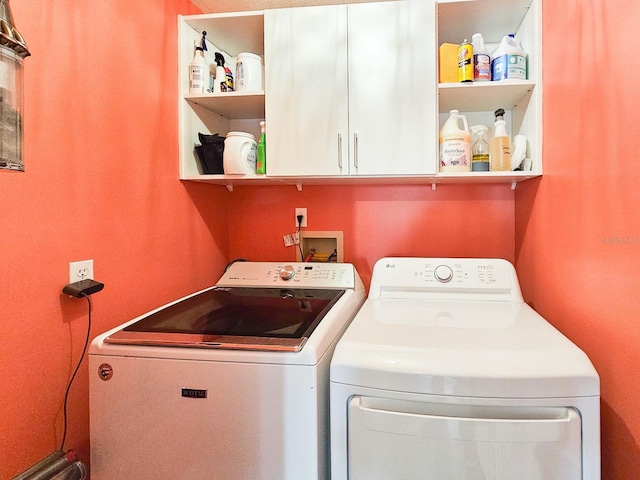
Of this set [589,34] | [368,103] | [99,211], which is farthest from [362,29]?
[99,211]

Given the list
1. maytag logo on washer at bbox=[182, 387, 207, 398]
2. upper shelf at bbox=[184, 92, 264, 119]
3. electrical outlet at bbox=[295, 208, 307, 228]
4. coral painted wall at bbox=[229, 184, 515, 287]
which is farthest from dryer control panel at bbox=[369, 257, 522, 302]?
upper shelf at bbox=[184, 92, 264, 119]

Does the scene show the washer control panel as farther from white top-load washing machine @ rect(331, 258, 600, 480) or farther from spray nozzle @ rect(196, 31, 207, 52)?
spray nozzle @ rect(196, 31, 207, 52)

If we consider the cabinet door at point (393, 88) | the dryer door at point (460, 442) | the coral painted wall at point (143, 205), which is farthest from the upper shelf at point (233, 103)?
the dryer door at point (460, 442)

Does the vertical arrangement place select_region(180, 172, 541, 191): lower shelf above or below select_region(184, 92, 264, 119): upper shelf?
below

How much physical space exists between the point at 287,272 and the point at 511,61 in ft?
4.11

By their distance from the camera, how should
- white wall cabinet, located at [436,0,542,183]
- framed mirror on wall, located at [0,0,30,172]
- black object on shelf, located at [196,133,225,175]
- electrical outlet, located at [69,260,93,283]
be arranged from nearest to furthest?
1. framed mirror on wall, located at [0,0,30,172]
2. electrical outlet, located at [69,260,93,283]
3. white wall cabinet, located at [436,0,542,183]
4. black object on shelf, located at [196,133,225,175]

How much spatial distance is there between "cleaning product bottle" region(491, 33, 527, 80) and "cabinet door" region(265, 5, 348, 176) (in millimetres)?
611

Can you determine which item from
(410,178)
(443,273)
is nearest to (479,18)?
(410,178)

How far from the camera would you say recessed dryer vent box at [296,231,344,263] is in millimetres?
1960

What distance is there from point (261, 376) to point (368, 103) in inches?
42.9

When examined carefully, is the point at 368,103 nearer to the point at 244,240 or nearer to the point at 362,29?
the point at 362,29

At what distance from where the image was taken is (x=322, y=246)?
6.55 feet

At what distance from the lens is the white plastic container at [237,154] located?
63.0 inches

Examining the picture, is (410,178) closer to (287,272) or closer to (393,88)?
(393,88)
